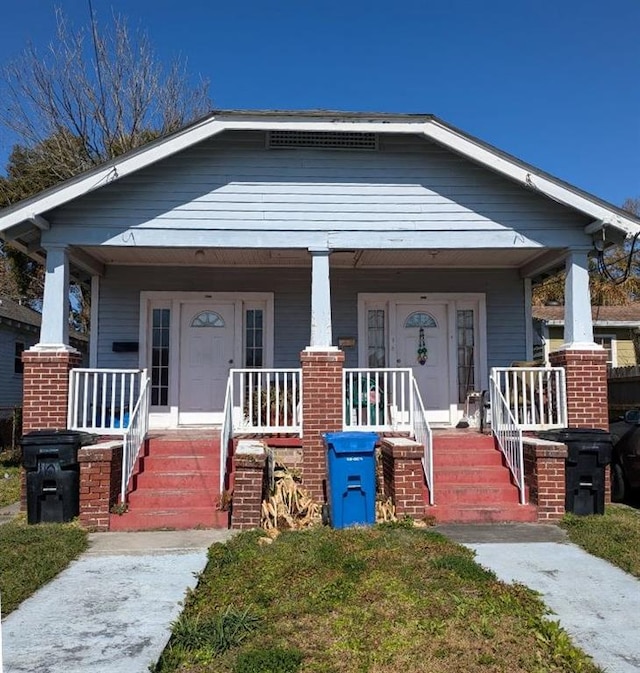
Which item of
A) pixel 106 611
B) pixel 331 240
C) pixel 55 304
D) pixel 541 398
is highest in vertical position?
pixel 331 240

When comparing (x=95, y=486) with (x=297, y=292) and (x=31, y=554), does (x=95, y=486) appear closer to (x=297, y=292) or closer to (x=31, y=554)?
(x=31, y=554)

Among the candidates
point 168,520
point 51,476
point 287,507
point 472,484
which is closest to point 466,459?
point 472,484

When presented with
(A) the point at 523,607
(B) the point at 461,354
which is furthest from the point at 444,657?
(B) the point at 461,354

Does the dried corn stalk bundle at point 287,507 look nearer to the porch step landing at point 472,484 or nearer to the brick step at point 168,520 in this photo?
the brick step at point 168,520

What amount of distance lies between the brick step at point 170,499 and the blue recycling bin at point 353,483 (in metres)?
1.54

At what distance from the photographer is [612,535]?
6.34 m

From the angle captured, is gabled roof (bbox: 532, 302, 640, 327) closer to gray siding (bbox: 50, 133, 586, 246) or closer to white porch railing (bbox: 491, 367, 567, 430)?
white porch railing (bbox: 491, 367, 567, 430)

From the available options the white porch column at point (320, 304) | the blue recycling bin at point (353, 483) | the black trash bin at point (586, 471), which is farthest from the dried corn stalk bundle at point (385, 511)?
the white porch column at point (320, 304)

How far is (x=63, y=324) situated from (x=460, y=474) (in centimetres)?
561

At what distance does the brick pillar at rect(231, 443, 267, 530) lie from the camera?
22.4 feet

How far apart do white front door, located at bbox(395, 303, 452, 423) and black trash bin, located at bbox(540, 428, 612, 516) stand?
3.31 meters

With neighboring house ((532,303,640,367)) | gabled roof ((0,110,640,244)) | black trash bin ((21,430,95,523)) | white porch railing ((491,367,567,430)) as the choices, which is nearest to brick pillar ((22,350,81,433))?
black trash bin ((21,430,95,523))

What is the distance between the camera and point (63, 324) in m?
8.32

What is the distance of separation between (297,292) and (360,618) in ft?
24.1
